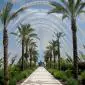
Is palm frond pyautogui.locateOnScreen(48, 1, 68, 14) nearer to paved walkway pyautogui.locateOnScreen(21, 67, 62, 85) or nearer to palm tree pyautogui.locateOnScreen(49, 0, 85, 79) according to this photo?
palm tree pyautogui.locateOnScreen(49, 0, 85, 79)

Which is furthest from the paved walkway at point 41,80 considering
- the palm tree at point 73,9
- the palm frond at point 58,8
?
the palm frond at point 58,8

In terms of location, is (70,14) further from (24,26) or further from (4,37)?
(24,26)

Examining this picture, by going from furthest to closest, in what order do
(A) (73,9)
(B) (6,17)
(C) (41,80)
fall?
(C) (41,80) → (A) (73,9) → (B) (6,17)

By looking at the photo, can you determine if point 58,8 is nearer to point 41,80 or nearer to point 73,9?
point 73,9

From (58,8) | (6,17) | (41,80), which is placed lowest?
(41,80)

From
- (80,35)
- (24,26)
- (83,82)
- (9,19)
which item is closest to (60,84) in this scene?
(83,82)

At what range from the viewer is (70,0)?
38.0 m

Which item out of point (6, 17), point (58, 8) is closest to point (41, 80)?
point (58, 8)

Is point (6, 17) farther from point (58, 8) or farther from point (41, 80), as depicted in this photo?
point (41, 80)

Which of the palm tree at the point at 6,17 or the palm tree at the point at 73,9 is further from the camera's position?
the palm tree at the point at 73,9

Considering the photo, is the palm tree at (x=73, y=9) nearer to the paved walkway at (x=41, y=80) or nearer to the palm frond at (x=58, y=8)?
the palm frond at (x=58, y=8)

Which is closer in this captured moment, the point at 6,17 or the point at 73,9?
the point at 6,17

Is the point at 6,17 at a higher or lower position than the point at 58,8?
lower

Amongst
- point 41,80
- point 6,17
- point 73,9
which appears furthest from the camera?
point 41,80
